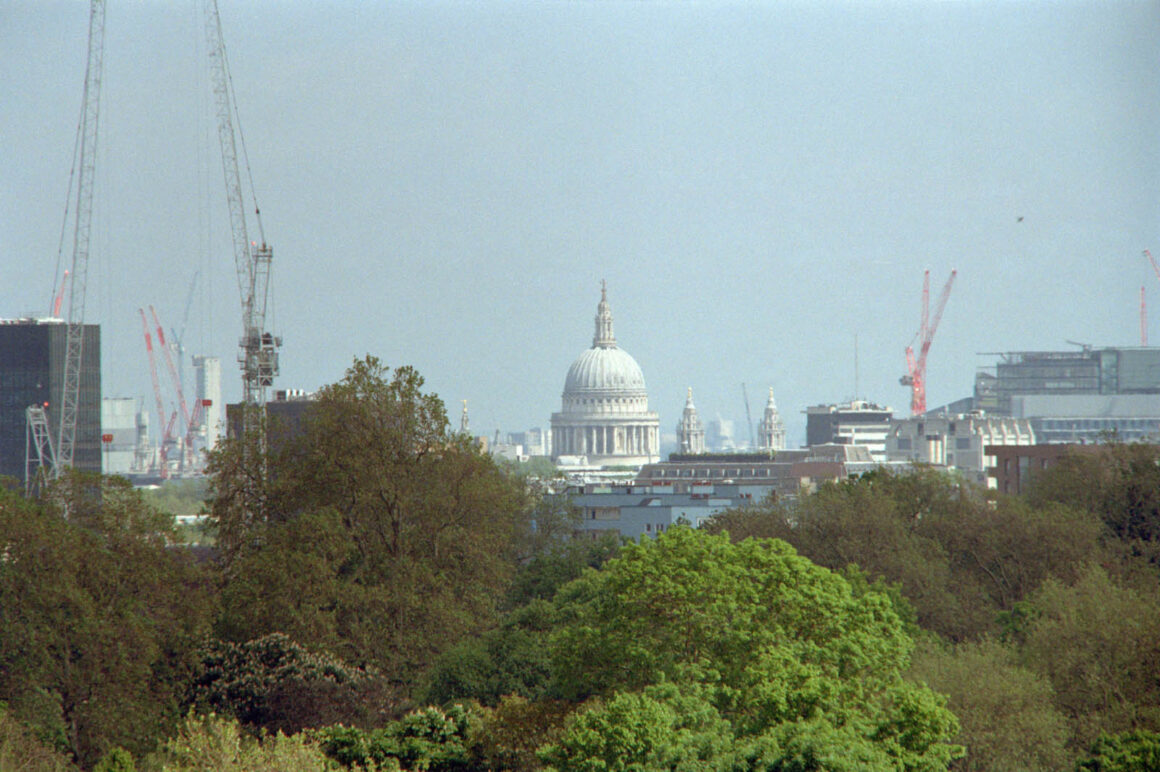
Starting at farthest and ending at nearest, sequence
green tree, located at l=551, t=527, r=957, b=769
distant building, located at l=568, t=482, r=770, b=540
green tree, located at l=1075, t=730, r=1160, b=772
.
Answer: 1. distant building, located at l=568, t=482, r=770, b=540
2. green tree, located at l=551, t=527, r=957, b=769
3. green tree, located at l=1075, t=730, r=1160, b=772

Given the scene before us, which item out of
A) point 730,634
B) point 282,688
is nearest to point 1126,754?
point 730,634

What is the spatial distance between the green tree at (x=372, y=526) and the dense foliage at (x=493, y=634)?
0.09 metres

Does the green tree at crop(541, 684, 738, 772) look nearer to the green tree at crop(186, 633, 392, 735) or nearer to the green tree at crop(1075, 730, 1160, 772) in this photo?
the green tree at crop(1075, 730, 1160, 772)

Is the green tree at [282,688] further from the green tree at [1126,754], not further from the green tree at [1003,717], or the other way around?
the green tree at [1126,754]

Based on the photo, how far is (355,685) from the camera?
147 feet

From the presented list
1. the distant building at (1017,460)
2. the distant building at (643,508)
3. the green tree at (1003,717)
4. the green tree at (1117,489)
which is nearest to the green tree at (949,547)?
the green tree at (1117,489)

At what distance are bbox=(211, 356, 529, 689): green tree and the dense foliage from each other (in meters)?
0.09

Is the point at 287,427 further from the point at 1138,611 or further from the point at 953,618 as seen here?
the point at 1138,611

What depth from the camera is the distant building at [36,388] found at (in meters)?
146

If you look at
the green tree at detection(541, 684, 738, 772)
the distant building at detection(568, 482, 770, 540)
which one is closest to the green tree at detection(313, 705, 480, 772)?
the green tree at detection(541, 684, 738, 772)

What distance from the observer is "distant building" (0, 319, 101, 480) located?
14562 centimetres

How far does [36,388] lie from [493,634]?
111m

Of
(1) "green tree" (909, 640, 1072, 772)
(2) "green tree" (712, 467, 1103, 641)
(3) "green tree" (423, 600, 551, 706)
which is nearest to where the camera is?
(1) "green tree" (909, 640, 1072, 772)

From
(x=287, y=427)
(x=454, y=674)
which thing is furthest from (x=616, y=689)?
(x=287, y=427)
